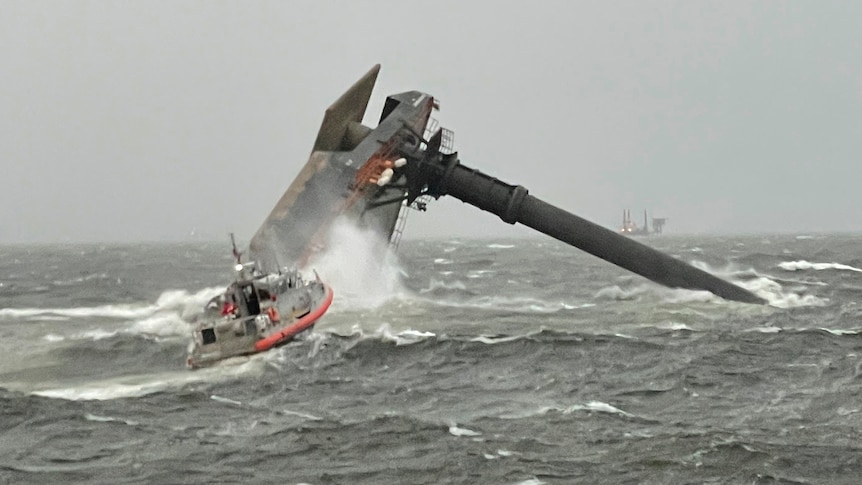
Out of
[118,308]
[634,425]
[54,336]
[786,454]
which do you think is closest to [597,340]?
[634,425]

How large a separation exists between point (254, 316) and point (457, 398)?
9872 millimetres

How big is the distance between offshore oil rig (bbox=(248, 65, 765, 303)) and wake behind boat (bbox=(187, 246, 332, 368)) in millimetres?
8601

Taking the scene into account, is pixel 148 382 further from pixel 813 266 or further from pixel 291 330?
pixel 813 266

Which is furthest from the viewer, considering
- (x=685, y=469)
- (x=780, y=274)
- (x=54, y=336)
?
(x=780, y=274)

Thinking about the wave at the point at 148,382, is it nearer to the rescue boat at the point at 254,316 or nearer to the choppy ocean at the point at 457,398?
the choppy ocean at the point at 457,398

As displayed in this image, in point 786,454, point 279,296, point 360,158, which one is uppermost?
point 360,158

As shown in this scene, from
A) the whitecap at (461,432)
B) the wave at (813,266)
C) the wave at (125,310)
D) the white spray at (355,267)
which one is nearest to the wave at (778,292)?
the wave at (813,266)

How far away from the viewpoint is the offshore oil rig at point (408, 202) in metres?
45.9

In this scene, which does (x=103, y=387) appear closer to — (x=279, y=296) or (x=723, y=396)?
(x=279, y=296)

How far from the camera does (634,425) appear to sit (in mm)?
21219

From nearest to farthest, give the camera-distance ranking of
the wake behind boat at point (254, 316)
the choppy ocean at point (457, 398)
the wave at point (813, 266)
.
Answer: the choppy ocean at point (457, 398) < the wake behind boat at point (254, 316) < the wave at point (813, 266)

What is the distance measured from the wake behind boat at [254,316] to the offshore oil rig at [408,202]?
28.2ft

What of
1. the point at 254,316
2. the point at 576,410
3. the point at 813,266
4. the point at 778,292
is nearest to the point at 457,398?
the point at 576,410

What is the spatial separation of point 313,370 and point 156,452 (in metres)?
9.75
